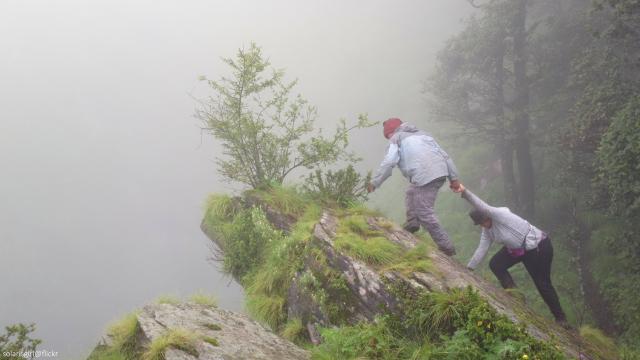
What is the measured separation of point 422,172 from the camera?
23.3 ft

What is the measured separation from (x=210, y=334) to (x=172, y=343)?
0.67 metres

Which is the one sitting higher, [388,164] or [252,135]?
[388,164]

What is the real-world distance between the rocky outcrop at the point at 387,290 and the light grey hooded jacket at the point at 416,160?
0.96 metres

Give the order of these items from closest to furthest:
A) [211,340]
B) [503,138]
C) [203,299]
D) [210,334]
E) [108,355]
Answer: [211,340]
[108,355]
[210,334]
[203,299]
[503,138]

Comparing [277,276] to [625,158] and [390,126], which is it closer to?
[390,126]

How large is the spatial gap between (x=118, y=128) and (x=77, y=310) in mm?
67530

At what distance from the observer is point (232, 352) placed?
466 cm

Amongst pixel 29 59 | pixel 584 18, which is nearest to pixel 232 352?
pixel 584 18

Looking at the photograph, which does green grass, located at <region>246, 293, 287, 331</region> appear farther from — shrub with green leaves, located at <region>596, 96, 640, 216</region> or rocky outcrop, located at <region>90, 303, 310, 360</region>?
shrub with green leaves, located at <region>596, 96, 640, 216</region>

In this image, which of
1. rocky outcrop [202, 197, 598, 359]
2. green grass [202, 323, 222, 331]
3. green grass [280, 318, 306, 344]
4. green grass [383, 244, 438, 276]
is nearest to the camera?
green grass [202, 323, 222, 331]

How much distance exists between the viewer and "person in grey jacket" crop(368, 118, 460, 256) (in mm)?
7117

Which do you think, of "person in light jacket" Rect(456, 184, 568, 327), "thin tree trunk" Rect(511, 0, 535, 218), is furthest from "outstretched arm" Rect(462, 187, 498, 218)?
"thin tree trunk" Rect(511, 0, 535, 218)

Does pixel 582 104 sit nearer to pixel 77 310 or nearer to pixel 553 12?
pixel 553 12

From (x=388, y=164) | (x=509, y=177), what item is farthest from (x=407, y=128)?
(x=509, y=177)
